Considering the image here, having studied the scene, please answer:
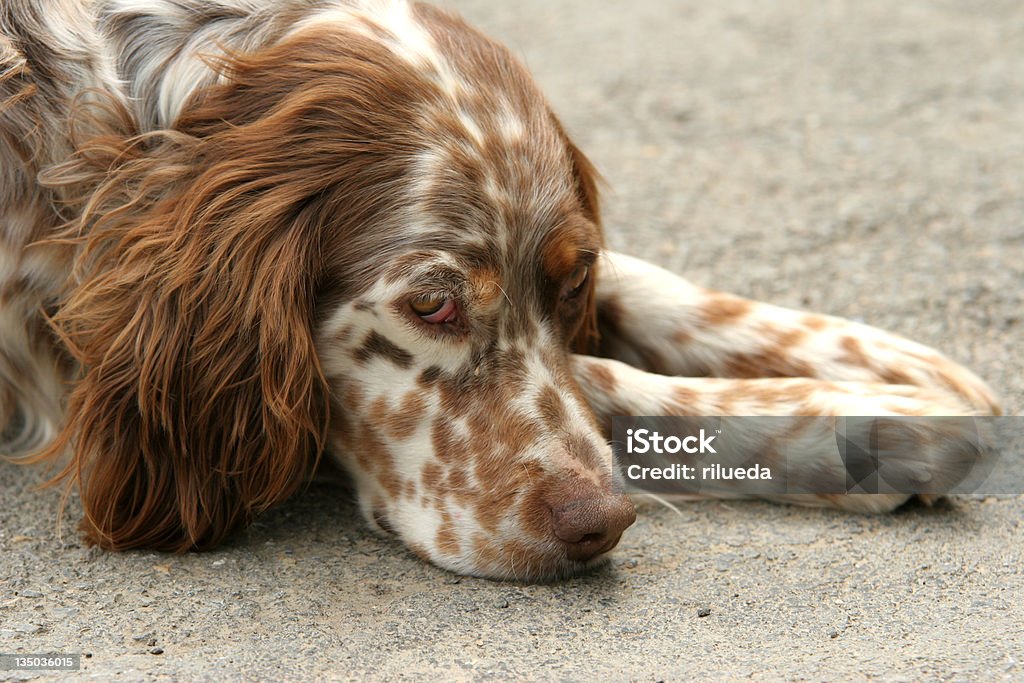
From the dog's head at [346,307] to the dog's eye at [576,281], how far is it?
0.05 metres

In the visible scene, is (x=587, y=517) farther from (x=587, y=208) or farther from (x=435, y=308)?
(x=587, y=208)

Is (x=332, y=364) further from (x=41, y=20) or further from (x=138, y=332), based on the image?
(x=41, y=20)

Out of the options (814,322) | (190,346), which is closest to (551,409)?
(190,346)

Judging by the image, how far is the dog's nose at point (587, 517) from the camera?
112 inches

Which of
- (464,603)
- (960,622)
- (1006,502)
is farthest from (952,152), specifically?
(464,603)

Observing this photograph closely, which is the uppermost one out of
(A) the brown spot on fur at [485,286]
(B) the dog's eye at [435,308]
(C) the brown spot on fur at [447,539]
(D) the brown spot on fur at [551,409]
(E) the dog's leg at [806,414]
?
(A) the brown spot on fur at [485,286]

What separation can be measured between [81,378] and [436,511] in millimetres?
911

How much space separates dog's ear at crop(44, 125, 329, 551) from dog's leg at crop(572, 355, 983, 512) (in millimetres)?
795

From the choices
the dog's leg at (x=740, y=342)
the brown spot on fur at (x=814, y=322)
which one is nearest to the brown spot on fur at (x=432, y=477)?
the dog's leg at (x=740, y=342)

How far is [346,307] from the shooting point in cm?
297

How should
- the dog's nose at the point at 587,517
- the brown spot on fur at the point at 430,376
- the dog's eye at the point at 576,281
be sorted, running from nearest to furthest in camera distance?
1. the dog's nose at the point at 587,517
2. the brown spot on fur at the point at 430,376
3. the dog's eye at the point at 576,281

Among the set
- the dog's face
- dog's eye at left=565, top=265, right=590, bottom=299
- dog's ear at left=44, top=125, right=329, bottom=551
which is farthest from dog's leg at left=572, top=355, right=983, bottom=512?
dog's ear at left=44, top=125, right=329, bottom=551

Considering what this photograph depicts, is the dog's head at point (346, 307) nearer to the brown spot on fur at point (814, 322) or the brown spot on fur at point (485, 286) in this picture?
the brown spot on fur at point (485, 286)

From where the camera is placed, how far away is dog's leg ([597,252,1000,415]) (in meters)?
3.52
